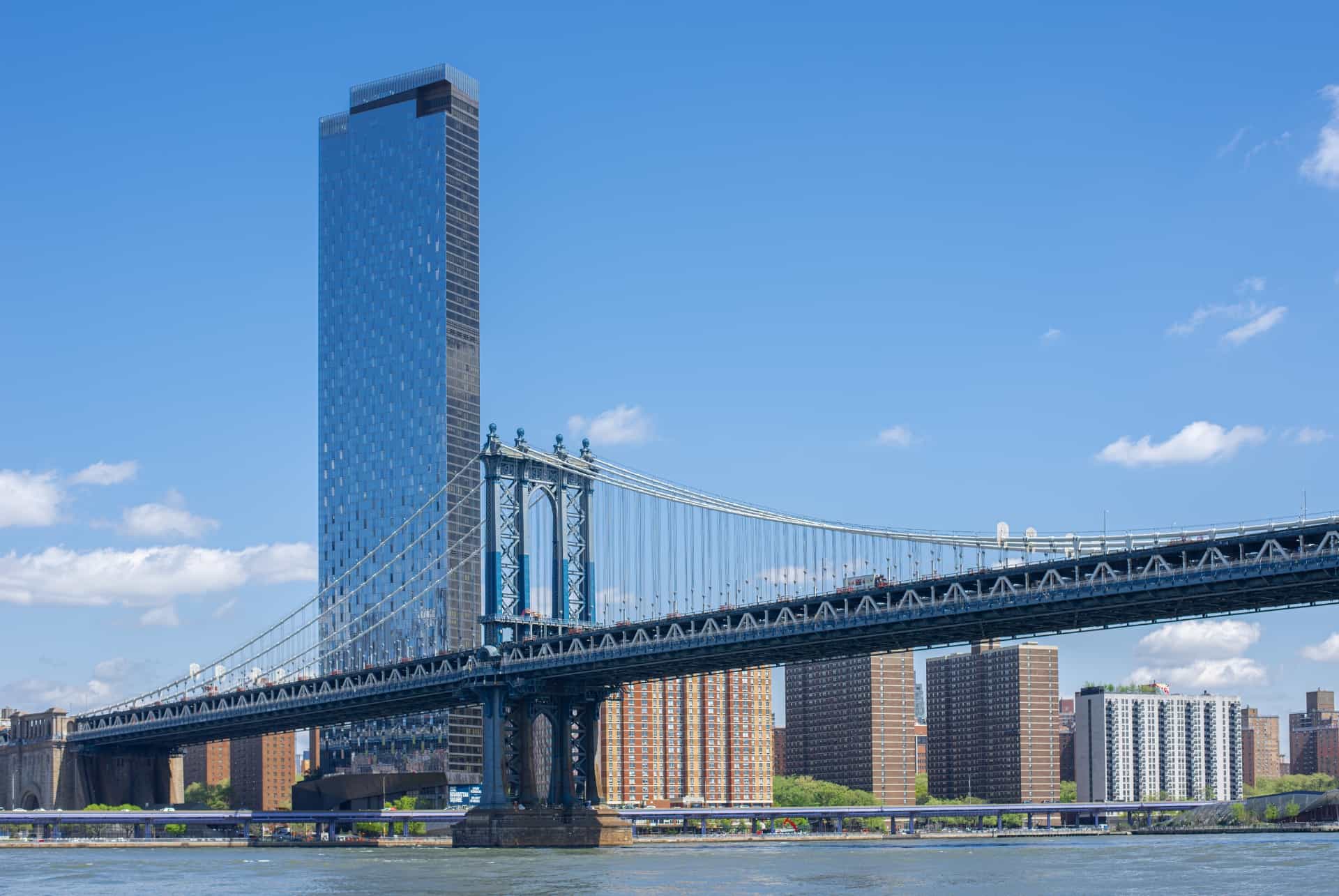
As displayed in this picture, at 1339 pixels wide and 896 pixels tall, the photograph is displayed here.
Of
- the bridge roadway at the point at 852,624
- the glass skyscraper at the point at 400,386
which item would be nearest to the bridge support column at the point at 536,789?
the bridge roadway at the point at 852,624

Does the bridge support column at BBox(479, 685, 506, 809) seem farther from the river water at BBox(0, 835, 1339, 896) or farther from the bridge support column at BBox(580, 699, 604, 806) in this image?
the bridge support column at BBox(580, 699, 604, 806)

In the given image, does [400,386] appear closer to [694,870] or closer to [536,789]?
[536,789]

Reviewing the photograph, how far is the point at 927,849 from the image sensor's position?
390ft

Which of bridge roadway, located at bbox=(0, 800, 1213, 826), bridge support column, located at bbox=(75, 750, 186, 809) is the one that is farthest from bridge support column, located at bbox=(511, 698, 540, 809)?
bridge support column, located at bbox=(75, 750, 186, 809)

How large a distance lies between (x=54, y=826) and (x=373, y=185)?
75.3 m

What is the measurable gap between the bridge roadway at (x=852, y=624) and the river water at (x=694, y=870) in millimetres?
10976

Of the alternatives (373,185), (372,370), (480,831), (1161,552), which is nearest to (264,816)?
(480,831)

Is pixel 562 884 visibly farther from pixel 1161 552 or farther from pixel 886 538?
pixel 886 538

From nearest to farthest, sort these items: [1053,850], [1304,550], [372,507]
→ 1. [1304,550]
2. [1053,850]
3. [372,507]

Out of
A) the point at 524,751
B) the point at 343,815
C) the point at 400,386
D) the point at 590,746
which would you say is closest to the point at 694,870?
the point at 524,751

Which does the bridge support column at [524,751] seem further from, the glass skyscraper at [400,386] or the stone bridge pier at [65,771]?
the glass skyscraper at [400,386]

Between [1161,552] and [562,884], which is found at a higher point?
[1161,552]

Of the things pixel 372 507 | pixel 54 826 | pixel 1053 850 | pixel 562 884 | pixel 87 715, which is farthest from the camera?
pixel 372 507

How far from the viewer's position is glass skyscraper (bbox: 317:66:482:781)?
581 ft
